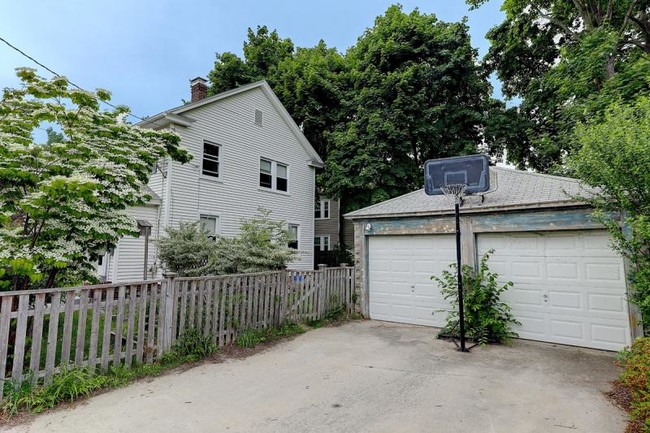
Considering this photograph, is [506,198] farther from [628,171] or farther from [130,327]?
[130,327]

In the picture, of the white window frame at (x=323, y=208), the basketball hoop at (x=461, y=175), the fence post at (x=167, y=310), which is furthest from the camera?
the white window frame at (x=323, y=208)

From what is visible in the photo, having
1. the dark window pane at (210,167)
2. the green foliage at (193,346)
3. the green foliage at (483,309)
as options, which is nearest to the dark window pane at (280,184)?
the dark window pane at (210,167)

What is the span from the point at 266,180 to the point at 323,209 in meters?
8.27

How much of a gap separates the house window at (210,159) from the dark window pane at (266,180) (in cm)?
223

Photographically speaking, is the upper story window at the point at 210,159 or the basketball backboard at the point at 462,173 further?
the upper story window at the point at 210,159

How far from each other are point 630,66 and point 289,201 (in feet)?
41.9

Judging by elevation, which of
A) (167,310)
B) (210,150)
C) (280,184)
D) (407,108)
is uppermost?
(407,108)

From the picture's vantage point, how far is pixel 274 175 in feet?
49.4

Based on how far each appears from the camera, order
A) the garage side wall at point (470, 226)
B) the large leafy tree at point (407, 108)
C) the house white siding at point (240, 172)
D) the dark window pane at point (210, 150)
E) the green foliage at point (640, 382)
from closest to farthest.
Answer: the green foliage at point (640, 382), the garage side wall at point (470, 226), the house white siding at point (240, 172), the dark window pane at point (210, 150), the large leafy tree at point (407, 108)

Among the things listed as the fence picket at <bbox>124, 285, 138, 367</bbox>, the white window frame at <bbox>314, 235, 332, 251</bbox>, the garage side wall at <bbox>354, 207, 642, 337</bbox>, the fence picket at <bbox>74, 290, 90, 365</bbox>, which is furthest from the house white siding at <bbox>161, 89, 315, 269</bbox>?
the fence picket at <bbox>74, 290, 90, 365</bbox>

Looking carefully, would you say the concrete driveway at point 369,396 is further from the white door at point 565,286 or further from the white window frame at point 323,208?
the white window frame at point 323,208

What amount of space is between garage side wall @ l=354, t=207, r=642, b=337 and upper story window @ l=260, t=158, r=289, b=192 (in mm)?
7089

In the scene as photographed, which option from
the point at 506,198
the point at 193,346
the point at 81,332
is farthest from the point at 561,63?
the point at 81,332

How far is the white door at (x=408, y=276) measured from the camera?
739 centimetres
